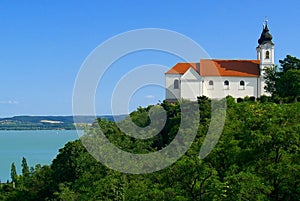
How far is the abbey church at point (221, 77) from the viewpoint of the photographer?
139 feet

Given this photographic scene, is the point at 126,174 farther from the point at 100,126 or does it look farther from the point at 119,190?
the point at 100,126

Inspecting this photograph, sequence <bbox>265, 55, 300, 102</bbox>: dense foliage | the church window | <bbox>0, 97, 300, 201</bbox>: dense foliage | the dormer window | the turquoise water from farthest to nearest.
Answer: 1. the turquoise water
2. the church window
3. the dormer window
4. <bbox>265, 55, 300, 102</bbox>: dense foliage
5. <bbox>0, 97, 300, 201</bbox>: dense foliage

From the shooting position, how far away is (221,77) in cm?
4328

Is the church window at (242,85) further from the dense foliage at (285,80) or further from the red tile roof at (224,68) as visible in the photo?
the dense foliage at (285,80)

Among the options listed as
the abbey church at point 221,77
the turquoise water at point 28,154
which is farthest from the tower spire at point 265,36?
the turquoise water at point 28,154

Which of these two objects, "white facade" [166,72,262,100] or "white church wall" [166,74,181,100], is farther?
"white church wall" [166,74,181,100]

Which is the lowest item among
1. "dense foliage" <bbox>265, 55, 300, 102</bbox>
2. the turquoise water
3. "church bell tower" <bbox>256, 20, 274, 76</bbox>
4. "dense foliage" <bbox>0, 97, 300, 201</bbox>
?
the turquoise water

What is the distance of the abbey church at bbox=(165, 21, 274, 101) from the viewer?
4231cm

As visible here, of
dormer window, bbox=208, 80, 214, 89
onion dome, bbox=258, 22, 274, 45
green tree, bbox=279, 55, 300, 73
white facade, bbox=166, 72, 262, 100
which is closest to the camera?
green tree, bbox=279, 55, 300, 73

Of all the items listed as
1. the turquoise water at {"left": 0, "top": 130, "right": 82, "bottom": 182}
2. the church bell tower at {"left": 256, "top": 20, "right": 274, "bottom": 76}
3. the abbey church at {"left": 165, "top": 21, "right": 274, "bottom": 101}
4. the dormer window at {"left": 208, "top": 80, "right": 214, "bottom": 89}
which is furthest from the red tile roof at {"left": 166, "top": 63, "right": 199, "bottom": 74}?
the turquoise water at {"left": 0, "top": 130, "right": 82, "bottom": 182}

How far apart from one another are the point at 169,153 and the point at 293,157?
23.1ft

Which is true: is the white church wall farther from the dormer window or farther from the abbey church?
the dormer window

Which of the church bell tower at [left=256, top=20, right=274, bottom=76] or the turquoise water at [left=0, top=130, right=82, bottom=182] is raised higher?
the church bell tower at [left=256, top=20, right=274, bottom=76]

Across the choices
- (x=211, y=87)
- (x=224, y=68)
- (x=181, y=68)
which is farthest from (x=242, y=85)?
(x=181, y=68)
